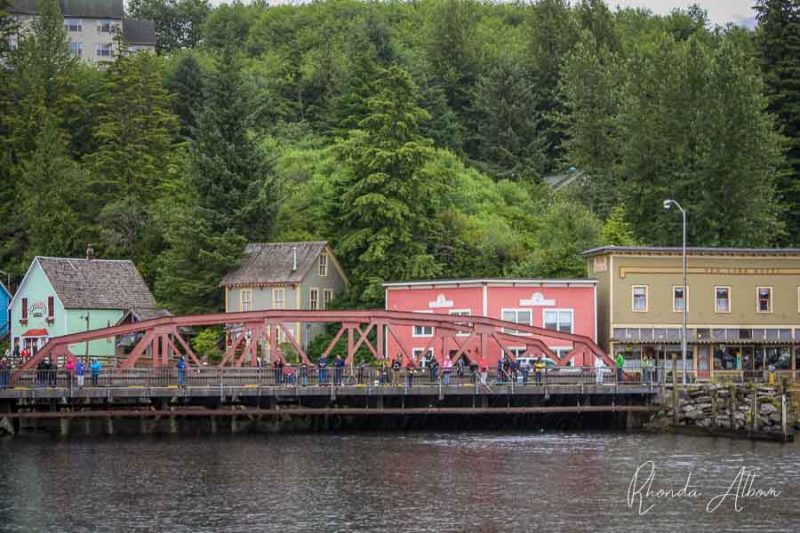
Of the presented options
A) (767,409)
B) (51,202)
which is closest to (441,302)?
(767,409)

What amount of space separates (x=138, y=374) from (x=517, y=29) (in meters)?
101

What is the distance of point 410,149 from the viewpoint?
8919 cm

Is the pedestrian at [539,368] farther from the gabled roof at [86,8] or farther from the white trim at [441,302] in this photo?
the gabled roof at [86,8]

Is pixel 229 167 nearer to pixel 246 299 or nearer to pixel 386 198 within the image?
pixel 246 299

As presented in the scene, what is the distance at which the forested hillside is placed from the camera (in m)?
89.2

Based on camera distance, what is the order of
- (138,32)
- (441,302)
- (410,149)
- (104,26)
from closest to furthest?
(441,302), (410,149), (104,26), (138,32)

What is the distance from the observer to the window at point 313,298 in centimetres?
8956

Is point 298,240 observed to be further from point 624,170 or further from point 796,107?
point 796,107

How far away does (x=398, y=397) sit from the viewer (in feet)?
227

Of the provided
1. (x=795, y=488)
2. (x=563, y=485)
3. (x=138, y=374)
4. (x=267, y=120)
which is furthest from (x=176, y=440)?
(x=267, y=120)

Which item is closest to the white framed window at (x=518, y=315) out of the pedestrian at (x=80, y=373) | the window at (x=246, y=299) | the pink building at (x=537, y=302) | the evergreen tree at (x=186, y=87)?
the pink building at (x=537, y=302)

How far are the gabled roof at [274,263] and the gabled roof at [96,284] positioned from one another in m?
6.61

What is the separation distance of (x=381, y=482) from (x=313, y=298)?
3827cm

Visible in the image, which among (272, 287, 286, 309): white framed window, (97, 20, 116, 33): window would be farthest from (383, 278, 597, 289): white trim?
(97, 20, 116, 33): window
